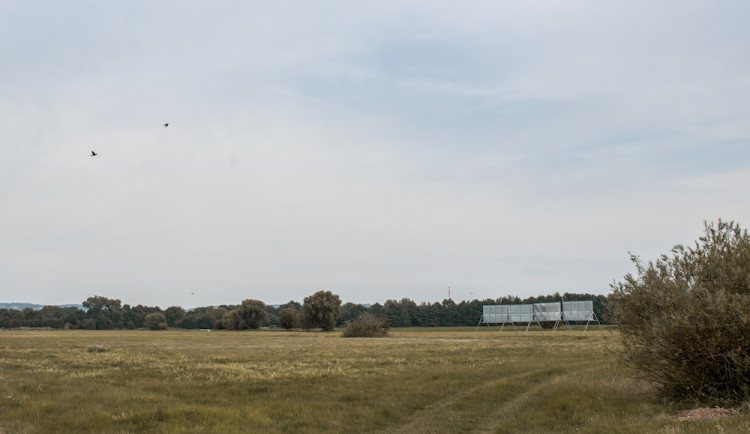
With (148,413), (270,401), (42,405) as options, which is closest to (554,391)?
(270,401)

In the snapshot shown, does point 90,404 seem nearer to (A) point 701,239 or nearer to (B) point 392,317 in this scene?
(A) point 701,239

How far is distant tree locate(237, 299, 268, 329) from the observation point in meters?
140

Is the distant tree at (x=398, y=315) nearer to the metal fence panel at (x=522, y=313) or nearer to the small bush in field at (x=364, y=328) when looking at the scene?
the small bush in field at (x=364, y=328)

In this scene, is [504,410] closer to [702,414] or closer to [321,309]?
[702,414]

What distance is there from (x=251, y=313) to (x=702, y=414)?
13666 cm

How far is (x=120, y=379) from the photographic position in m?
24.9

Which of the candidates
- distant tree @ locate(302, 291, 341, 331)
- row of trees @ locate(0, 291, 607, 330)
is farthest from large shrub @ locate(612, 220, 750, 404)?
row of trees @ locate(0, 291, 607, 330)

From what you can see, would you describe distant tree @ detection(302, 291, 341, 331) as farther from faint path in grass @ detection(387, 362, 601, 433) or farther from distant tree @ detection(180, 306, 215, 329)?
faint path in grass @ detection(387, 362, 601, 433)

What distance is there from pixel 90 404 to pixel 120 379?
25.3 ft

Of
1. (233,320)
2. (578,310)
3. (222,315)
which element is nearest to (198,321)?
(222,315)

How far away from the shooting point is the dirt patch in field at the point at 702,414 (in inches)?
483

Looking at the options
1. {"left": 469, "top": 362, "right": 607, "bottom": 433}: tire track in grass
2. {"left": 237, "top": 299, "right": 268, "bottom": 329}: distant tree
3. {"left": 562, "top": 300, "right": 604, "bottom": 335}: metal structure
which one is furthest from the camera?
{"left": 237, "top": 299, "right": 268, "bottom": 329}: distant tree

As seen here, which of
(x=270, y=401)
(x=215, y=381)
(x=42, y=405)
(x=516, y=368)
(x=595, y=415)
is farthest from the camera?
(x=516, y=368)

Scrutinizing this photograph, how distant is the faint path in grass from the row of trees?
120 metres
